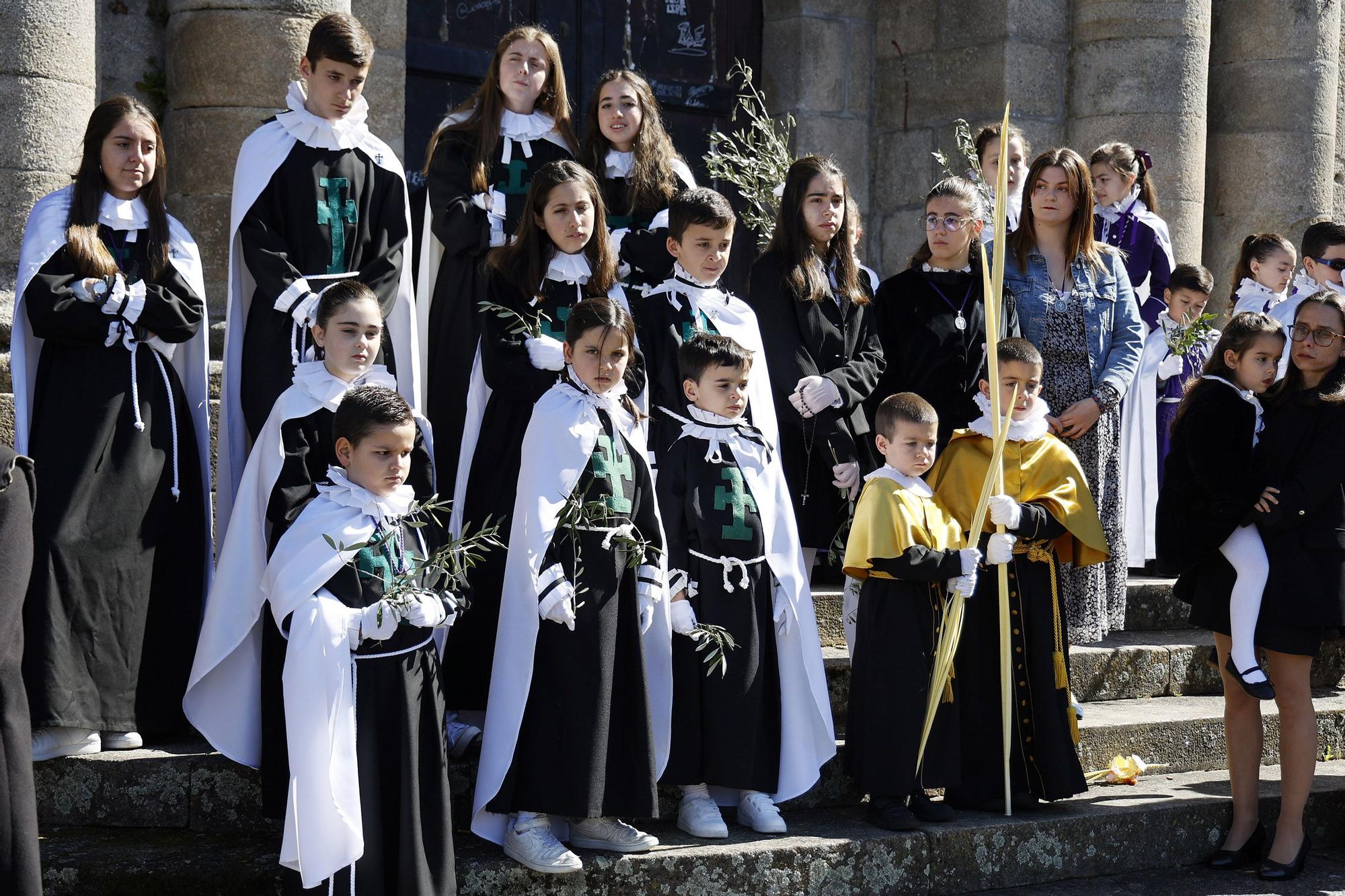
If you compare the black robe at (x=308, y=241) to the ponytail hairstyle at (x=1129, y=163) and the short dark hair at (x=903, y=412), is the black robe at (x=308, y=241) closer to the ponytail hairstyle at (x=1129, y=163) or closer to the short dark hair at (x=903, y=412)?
the short dark hair at (x=903, y=412)

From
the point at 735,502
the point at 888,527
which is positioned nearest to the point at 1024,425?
the point at 888,527

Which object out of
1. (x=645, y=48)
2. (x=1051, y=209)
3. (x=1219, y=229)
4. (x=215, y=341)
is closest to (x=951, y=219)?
(x=1051, y=209)

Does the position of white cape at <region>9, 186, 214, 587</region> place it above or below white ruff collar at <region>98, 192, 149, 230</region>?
below

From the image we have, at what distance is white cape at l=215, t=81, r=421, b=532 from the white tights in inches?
99.7

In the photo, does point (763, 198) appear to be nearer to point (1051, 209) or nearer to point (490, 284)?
point (1051, 209)

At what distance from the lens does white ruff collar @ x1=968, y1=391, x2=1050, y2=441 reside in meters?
5.01

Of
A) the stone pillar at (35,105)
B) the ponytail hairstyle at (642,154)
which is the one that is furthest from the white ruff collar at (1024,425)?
the stone pillar at (35,105)

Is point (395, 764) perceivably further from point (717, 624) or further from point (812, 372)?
point (812, 372)

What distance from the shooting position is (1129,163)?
6.84m

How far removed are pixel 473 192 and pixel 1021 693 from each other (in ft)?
7.51

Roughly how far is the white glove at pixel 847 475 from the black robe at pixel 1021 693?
17.4 inches

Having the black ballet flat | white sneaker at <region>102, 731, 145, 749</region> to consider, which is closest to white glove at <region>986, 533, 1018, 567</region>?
the black ballet flat

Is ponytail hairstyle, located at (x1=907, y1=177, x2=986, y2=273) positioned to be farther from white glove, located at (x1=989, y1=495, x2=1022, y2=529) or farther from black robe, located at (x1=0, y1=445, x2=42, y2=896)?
black robe, located at (x1=0, y1=445, x2=42, y2=896)

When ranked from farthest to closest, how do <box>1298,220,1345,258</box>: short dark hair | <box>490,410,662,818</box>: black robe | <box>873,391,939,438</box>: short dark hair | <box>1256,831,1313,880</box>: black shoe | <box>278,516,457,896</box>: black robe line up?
<box>1298,220,1345,258</box>: short dark hair, <box>1256,831,1313,880</box>: black shoe, <box>873,391,939,438</box>: short dark hair, <box>490,410,662,818</box>: black robe, <box>278,516,457,896</box>: black robe
